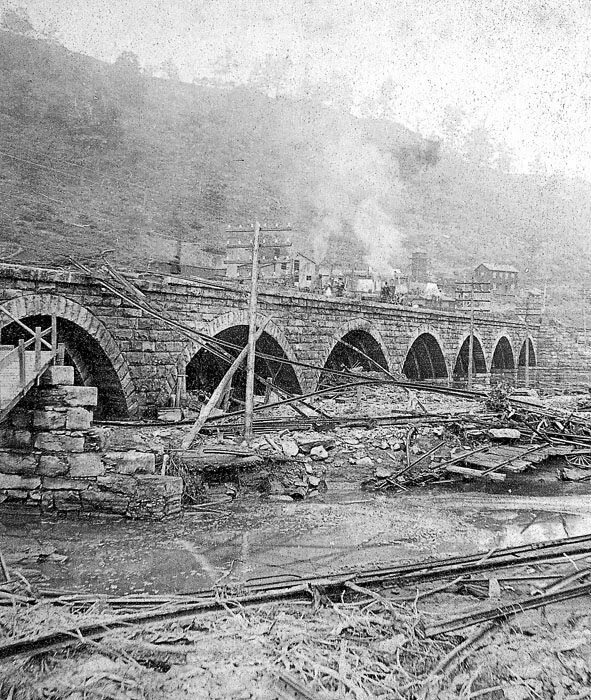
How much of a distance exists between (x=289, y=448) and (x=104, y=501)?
397cm

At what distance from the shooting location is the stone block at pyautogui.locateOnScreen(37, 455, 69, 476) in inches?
312

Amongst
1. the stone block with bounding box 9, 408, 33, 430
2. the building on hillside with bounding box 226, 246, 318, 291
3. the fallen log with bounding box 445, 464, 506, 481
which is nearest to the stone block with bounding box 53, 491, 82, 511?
the stone block with bounding box 9, 408, 33, 430

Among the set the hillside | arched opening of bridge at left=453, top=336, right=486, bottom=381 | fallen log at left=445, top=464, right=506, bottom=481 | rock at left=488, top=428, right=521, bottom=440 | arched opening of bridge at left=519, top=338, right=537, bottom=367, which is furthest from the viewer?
the hillside

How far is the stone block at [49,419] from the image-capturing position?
7949 mm

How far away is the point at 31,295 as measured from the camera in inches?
415

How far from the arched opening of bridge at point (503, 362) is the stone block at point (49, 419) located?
29.5m

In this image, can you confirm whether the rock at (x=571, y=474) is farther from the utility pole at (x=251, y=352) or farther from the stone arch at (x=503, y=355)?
the stone arch at (x=503, y=355)

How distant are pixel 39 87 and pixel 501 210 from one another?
86.1 metres

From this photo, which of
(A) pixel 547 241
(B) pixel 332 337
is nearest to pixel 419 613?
(B) pixel 332 337

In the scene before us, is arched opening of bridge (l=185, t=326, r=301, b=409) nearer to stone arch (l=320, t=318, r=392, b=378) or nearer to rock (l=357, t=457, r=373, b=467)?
stone arch (l=320, t=318, r=392, b=378)

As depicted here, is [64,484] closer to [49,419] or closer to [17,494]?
[17,494]

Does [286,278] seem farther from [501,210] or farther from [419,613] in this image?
[501,210]

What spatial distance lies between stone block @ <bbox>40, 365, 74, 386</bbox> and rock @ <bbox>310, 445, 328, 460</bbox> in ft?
16.4

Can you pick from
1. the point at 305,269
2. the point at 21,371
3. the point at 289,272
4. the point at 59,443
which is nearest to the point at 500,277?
the point at 305,269
